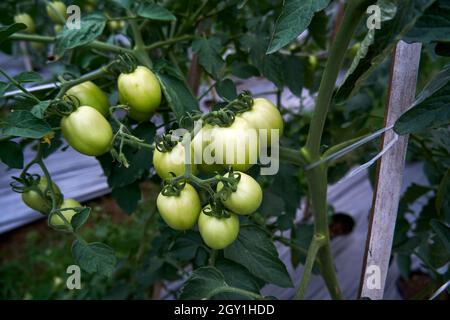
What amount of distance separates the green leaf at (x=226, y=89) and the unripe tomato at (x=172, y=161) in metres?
0.22

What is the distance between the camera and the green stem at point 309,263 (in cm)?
62

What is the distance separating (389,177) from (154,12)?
1.41 ft

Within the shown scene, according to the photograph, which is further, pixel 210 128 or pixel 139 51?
pixel 139 51

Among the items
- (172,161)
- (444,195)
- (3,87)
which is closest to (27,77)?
(3,87)

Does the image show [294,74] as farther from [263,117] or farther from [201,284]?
[201,284]

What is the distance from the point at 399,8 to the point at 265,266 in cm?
40

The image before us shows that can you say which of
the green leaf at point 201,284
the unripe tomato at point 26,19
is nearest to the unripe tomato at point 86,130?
the green leaf at point 201,284

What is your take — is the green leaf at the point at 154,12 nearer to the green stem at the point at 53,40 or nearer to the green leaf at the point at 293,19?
the green stem at the point at 53,40

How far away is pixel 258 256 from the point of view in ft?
2.17

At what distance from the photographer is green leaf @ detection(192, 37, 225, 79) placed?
2.61 ft

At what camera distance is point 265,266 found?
0.65 metres

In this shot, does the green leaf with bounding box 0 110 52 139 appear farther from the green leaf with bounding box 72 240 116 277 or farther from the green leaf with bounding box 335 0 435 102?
the green leaf with bounding box 335 0 435 102

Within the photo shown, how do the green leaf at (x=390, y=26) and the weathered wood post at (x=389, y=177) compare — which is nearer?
the green leaf at (x=390, y=26)
